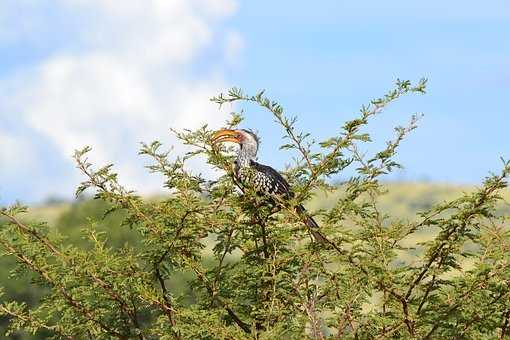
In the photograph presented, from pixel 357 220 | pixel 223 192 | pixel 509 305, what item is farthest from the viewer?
pixel 357 220

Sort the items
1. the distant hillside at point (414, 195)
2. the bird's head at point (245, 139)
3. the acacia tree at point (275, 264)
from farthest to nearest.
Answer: the distant hillside at point (414, 195), the bird's head at point (245, 139), the acacia tree at point (275, 264)

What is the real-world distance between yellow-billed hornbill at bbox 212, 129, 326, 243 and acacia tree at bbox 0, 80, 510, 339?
0.14m

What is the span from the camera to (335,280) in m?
8.13

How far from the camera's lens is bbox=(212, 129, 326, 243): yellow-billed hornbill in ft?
27.2

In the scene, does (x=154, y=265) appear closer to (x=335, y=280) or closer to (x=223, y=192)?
(x=223, y=192)

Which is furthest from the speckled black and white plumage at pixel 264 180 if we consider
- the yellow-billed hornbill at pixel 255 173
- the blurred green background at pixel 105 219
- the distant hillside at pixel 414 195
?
the distant hillside at pixel 414 195

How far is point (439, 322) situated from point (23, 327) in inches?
143

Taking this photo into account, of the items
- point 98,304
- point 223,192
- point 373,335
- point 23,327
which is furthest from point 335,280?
point 23,327

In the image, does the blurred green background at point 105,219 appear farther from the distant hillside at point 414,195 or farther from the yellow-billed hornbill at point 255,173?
the yellow-billed hornbill at point 255,173

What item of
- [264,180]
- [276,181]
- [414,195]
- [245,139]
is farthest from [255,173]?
[414,195]

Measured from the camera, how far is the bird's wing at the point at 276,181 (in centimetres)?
922

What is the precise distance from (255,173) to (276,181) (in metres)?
1.04

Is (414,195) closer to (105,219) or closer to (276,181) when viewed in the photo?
(105,219)

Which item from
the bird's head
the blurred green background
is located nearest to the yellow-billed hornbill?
the bird's head
